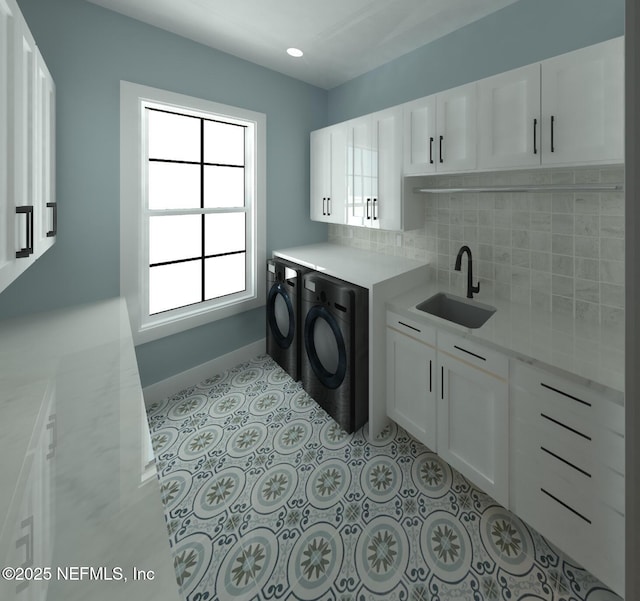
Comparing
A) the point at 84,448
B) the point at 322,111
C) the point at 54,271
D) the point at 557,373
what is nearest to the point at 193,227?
the point at 54,271

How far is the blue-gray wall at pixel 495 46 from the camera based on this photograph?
5.94 feet

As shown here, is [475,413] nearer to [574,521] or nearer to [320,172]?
[574,521]

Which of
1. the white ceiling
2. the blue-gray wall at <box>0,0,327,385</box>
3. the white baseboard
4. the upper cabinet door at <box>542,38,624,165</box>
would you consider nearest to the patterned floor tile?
the white baseboard

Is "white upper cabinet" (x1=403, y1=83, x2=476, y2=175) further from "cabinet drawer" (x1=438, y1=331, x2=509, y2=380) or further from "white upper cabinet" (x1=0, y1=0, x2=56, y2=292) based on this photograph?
"white upper cabinet" (x1=0, y1=0, x2=56, y2=292)

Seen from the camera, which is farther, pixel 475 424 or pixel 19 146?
pixel 475 424

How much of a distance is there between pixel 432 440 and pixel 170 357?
2.11 m

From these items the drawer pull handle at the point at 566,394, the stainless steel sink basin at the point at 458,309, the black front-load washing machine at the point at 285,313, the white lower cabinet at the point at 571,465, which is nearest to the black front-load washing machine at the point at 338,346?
the black front-load washing machine at the point at 285,313

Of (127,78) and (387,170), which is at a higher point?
(127,78)

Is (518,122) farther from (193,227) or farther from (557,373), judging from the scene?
(193,227)

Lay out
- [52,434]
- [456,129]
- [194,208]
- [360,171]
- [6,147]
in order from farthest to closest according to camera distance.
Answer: [194,208] → [360,171] → [456,129] → [6,147] → [52,434]

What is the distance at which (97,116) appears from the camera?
219 centimetres

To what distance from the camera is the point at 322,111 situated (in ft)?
11.7

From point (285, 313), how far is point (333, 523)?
1669mm

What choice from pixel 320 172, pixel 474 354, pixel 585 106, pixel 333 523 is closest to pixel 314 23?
pixel 320 172
